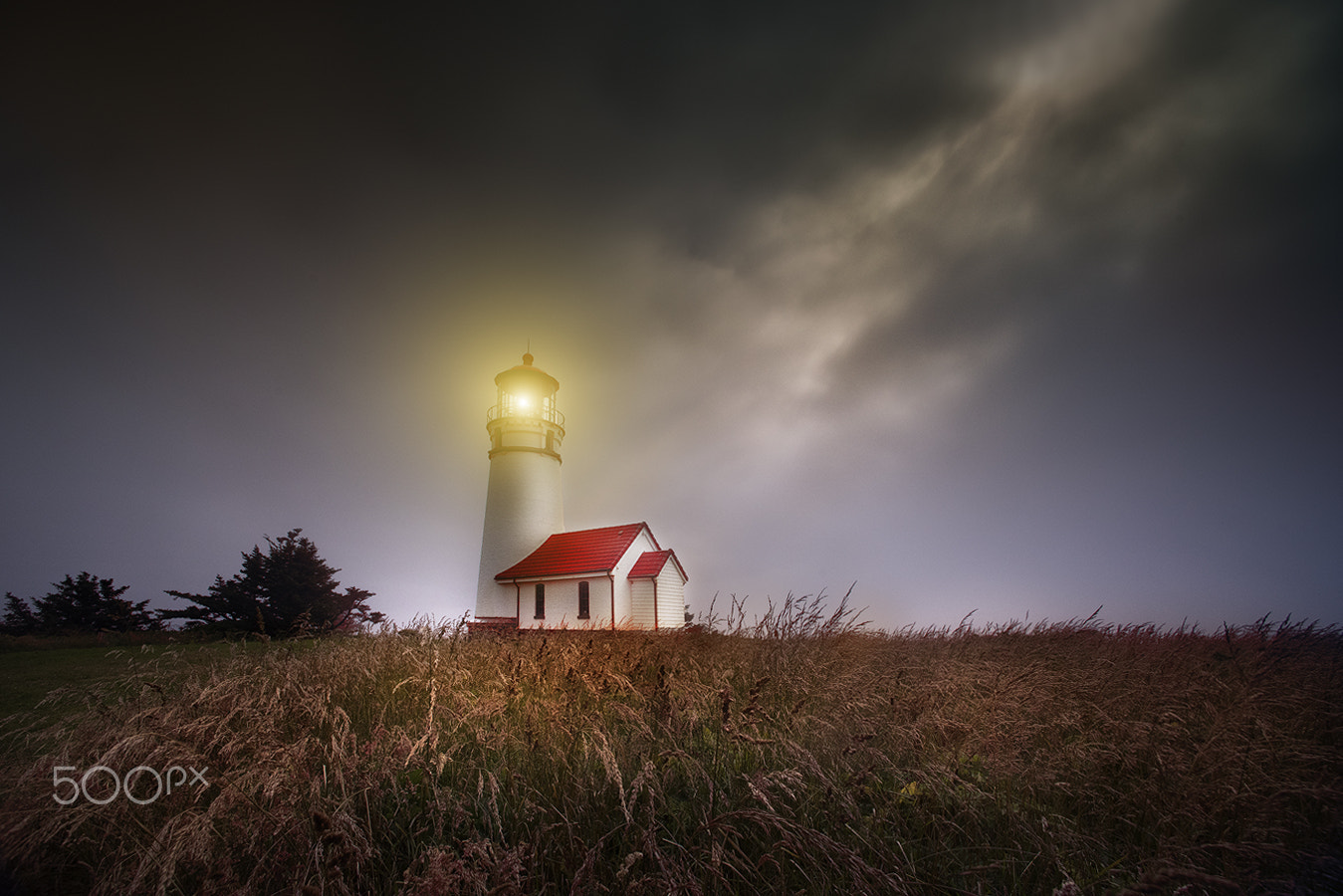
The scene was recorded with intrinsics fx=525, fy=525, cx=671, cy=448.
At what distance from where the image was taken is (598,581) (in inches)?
891

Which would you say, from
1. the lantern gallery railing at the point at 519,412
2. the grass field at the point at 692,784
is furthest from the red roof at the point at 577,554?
the grass field at the point at 692,784

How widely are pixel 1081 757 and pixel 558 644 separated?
506 cm

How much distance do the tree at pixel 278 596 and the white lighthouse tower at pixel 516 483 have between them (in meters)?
7.72

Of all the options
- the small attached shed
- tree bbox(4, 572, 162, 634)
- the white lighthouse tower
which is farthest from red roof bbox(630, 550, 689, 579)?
tree bbox(4, 572, 162, 634)

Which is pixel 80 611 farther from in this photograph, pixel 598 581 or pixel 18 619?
pixel 598 581

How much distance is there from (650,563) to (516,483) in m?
7.43

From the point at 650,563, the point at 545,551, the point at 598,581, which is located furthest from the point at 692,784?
the point at 545,551

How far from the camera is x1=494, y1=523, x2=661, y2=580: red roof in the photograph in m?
22.8

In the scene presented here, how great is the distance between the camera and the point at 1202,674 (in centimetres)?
562

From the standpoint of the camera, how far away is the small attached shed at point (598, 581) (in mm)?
22484

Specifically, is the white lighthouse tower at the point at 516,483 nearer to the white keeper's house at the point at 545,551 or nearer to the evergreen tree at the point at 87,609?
the white keeper's house at the point at 545,551

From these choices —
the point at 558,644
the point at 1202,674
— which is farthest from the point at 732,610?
the point at 1202,674

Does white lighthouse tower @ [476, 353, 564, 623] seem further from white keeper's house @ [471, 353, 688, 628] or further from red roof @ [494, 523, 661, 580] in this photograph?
red roof @ [494, 523, 661, 580]

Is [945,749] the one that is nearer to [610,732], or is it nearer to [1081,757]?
[1081,757]
